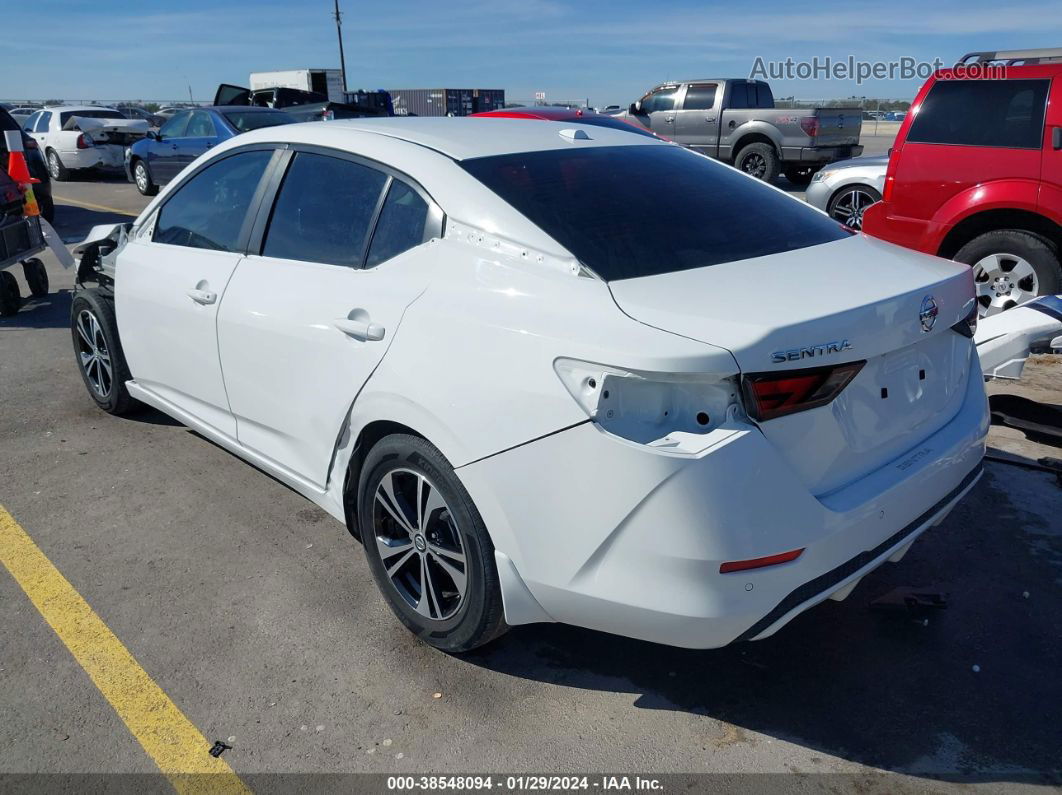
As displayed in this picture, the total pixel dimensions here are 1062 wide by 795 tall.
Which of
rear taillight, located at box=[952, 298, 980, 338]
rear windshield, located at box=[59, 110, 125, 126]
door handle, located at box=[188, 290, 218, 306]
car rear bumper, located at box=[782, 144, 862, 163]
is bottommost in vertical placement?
car rear bumper, located at box=[782, 144, 862, 163]

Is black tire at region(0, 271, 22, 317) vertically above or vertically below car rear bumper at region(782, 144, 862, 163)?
below

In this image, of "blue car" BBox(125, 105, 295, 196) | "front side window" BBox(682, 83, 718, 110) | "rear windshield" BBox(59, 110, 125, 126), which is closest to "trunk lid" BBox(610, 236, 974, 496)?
"blue car" BBox(125, 105, 295, 196)

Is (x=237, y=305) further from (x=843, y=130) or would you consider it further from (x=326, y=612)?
(x=843, y=130)

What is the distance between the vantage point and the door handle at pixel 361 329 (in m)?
2.84

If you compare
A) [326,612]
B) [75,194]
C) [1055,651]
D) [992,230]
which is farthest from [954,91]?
[75,194]

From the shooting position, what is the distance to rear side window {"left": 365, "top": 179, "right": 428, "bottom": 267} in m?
2.94

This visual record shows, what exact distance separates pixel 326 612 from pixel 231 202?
6.03ft

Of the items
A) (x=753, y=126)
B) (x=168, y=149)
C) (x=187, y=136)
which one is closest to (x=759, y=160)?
(x=753, y=126)

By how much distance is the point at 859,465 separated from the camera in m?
2.47

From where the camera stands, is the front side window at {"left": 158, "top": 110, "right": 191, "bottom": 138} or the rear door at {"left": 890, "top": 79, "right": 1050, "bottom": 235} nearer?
the rear door at {"left": 890, "top": 79, "right": 1050, "bottom": 235}

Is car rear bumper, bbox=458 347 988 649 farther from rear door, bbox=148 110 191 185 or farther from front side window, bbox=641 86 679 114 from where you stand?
front side window, bbox=641 86 679 114

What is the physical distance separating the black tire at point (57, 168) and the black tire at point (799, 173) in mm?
16265

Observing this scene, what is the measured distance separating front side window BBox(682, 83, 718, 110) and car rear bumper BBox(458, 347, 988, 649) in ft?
54.1

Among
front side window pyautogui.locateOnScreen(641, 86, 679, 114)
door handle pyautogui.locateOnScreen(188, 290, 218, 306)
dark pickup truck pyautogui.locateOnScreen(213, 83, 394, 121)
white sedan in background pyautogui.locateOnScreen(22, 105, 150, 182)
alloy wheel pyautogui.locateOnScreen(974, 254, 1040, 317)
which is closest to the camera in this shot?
door handle pyautogui.locateOnScreen(188, 290, 218, 306)
